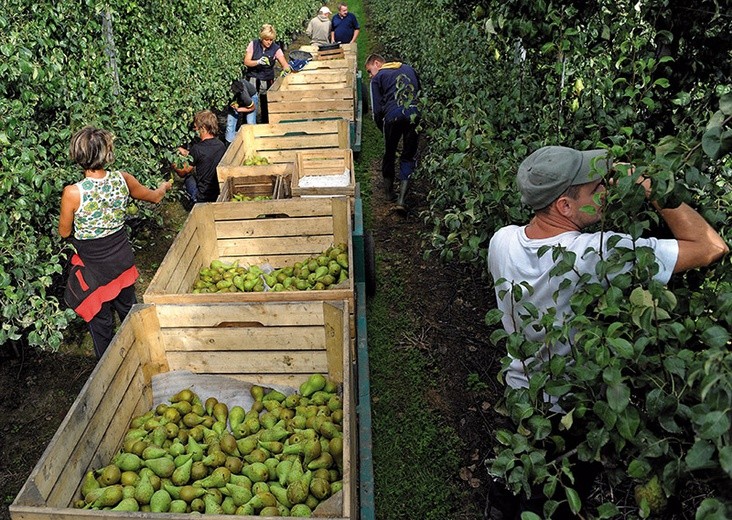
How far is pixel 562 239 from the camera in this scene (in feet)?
7.99

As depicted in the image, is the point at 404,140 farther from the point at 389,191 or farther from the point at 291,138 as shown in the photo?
the point at 291,138

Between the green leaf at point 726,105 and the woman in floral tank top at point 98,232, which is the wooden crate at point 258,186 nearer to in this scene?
the woman in floral tank top at point 98,232

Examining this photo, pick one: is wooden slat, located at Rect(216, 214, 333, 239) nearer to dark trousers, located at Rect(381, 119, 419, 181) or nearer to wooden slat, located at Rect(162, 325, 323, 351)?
wooden slat, located at Rect(162, 325, 323, 351)

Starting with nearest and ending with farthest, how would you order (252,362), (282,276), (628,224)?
(628,224) → (252,362) → (282,276)

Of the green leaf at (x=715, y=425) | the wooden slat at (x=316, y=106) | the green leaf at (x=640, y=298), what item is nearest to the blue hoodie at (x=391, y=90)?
the wooden slat at (x=316, y=106)

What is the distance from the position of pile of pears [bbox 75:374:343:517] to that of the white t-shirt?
1.20 metres

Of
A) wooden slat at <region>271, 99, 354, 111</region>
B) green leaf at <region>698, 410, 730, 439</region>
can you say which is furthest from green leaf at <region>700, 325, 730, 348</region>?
wooden slat at <region>271, 99, 354, 111</region>

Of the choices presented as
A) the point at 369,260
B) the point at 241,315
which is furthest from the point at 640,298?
the point at 369,260

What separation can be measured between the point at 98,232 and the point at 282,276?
5.18ft

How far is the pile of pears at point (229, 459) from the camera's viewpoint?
3018mm

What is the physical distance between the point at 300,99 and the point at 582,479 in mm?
8302

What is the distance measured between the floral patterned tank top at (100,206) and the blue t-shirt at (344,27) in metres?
11.8

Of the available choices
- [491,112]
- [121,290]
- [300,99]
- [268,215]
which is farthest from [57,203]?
[300,99]

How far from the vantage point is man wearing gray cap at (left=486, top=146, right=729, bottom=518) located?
2111mm
